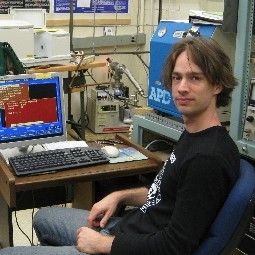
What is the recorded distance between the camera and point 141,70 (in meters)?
5.35

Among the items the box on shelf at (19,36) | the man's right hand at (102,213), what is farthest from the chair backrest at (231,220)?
the box on shelf at (19,36)

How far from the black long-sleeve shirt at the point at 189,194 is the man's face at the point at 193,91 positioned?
0.24 feet

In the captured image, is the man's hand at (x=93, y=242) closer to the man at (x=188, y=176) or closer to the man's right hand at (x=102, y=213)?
the man at (x=188, y=176)

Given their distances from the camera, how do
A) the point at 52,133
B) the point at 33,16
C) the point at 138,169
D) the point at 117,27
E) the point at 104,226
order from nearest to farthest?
1. the point at 104,226
2. the point at 138,169
3. the point at 52,133
4. the point at 33,16
5. the point at 117,27

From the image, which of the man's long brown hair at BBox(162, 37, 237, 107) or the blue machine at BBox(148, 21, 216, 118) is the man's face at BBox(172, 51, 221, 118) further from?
the blue machine at BBox(148, 21, 216, 118)

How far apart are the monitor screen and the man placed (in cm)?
60

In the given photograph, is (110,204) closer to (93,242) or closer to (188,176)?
(93,242)

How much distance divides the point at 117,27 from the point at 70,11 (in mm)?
721

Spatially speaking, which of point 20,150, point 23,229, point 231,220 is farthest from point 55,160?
point 23,229

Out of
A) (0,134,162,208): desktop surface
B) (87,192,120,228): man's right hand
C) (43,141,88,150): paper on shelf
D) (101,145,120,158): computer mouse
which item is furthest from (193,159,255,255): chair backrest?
(43,141,88,150): paper on shelf

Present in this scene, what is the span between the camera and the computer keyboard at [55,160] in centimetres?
194

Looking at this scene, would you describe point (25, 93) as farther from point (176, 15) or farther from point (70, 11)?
point (176, 15)

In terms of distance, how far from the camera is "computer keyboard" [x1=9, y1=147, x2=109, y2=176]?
1.94 m

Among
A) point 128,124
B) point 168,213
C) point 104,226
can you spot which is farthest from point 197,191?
point 128,124
